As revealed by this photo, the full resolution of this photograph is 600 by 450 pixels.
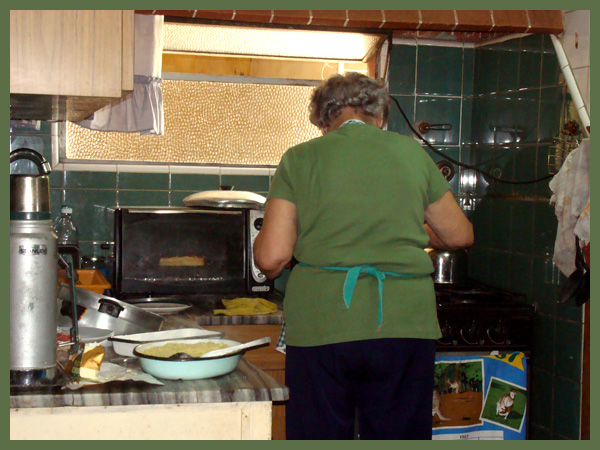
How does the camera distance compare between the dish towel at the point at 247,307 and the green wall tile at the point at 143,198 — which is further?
the green wall tile at the point at 143,198

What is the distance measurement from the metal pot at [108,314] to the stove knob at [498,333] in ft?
4.94

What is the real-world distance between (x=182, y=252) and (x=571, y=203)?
155 centimetres

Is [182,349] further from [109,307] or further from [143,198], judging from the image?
[143,198]

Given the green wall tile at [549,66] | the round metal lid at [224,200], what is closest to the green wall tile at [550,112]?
the green wall tile at [549,66]

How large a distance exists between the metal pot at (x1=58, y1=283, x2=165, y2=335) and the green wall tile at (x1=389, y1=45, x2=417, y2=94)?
79.2 inches

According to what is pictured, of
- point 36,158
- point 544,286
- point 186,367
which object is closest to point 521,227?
point 544,286

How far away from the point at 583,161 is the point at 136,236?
5.78 feet

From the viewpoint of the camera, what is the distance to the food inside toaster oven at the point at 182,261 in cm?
286

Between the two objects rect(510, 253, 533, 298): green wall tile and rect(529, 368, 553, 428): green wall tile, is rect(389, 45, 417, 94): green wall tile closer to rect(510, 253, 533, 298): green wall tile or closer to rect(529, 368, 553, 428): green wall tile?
rect(510, 253, 533, 298): green wall tile

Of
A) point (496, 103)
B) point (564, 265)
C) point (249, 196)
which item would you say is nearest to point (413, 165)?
point (564, 265)

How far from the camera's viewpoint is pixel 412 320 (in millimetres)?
1736

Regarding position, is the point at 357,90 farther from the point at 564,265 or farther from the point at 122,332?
the point at 564,265

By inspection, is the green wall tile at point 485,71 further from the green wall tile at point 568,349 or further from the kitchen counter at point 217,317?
the kitchen counter at point 217,317

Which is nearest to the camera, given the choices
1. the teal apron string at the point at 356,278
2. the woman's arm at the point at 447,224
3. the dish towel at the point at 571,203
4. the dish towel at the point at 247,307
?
the teal apron string at the point at 356,278
